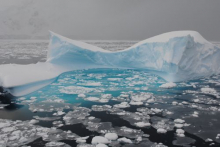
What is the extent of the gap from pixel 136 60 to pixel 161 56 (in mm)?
1893

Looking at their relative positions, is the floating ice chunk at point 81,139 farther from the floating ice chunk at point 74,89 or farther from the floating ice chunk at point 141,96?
the floating ice chunk at point 74,89

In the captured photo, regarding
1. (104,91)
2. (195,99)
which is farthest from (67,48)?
(195,99)

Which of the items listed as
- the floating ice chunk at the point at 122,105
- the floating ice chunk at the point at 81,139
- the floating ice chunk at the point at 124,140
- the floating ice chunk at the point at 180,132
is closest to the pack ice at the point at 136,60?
the floating ice chunk at the point at 122,105

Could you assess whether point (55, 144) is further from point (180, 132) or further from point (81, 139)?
point (180, 132)

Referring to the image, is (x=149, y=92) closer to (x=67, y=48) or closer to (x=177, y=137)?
(x=177, y=137)

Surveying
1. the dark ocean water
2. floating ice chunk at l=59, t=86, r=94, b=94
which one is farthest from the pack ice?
floating ice chunk at l=59, t=86, r=94, b=94

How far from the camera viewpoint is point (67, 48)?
9266 millimetres

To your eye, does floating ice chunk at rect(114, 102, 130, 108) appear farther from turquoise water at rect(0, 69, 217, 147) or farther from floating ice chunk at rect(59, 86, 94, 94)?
floating ice chunk at rect(59, 86, 94, 94)

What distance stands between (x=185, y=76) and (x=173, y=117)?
4.27 m

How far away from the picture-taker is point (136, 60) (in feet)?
33.0

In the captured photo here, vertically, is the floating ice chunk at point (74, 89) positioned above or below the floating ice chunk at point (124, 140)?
above

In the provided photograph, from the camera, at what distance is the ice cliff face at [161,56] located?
7.71 meters

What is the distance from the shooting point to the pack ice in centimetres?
630

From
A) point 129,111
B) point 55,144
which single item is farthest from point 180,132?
point 55,144
